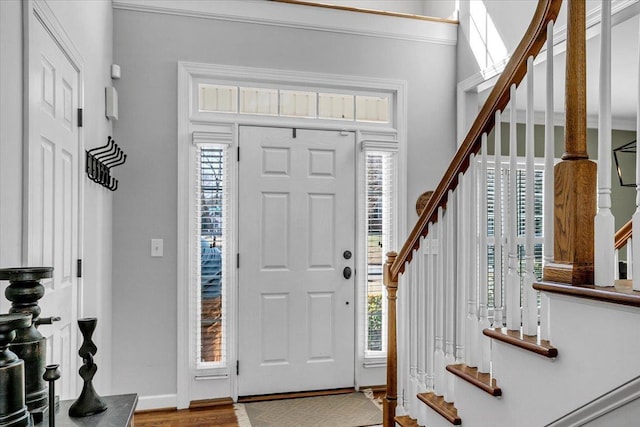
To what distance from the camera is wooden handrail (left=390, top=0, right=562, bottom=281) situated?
1390mm

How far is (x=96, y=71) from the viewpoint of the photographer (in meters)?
2.76

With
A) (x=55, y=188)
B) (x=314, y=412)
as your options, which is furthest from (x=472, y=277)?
(x=314, y=412)

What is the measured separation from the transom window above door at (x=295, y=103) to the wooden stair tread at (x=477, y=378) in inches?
91.9

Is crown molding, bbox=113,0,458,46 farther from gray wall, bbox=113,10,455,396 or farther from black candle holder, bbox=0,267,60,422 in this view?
black candle holder, bbox=0,267,60,422

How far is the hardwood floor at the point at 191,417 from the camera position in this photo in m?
3.03

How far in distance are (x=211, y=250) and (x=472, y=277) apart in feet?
7.04

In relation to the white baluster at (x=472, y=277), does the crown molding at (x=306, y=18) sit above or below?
above

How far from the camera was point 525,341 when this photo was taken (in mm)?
1373

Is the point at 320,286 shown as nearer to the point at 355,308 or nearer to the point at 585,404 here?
the point at 355,308

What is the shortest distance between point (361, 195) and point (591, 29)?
1828mm

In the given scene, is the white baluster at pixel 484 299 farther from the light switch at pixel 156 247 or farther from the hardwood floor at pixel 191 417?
the light switch at pixel 156 247

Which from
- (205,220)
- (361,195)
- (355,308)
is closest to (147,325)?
(205,220)

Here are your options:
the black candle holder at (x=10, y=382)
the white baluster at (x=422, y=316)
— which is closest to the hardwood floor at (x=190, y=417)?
the white baluster at (x=422, y=316)

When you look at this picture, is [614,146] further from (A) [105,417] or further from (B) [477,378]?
(A) [105,417]
